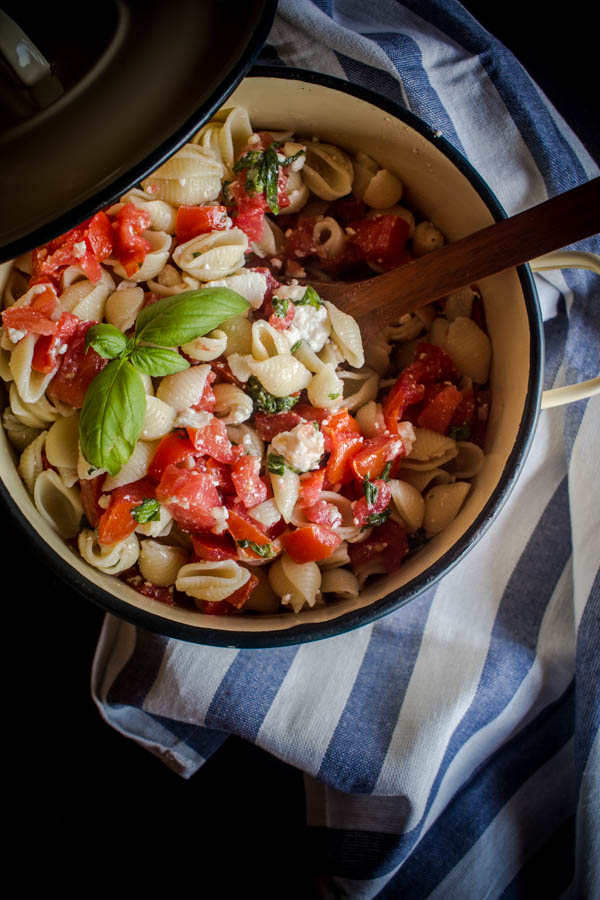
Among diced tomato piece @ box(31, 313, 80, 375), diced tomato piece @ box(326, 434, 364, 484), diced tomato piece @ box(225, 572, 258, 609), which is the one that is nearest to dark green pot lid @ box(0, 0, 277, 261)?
diced tomato piece @ box(31, 313, 80, 375)

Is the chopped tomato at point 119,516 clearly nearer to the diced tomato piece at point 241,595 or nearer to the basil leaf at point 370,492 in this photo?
the diced tomato piece at point 241,595

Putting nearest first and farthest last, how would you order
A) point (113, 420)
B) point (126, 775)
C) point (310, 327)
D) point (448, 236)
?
point (113, 420)
point (310, 327)
point (448, 236)
point (126, 775)

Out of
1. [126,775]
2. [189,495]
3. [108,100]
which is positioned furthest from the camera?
[126,775]

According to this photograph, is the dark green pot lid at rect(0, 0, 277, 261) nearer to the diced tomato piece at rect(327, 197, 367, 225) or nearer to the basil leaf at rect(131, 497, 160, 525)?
the basil leaf at rect(131, 497, 160, 525)

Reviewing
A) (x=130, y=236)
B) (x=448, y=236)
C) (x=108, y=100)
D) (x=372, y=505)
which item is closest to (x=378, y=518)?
(x=372, y=505)

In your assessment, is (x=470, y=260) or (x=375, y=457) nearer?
(x=470, y=260)

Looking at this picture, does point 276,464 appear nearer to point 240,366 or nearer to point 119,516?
point 240,366
